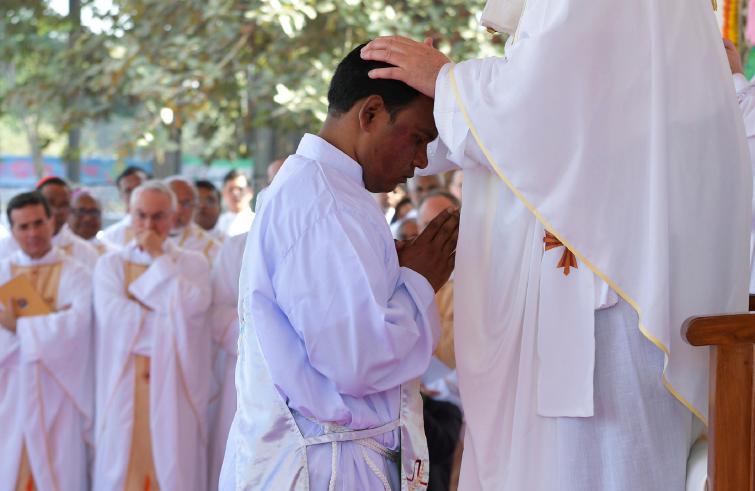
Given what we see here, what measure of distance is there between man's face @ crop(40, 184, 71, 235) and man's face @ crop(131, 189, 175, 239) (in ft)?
4.31

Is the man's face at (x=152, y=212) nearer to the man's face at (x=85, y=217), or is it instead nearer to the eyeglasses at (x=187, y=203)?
the eyeglasses at (x=187, y=203)

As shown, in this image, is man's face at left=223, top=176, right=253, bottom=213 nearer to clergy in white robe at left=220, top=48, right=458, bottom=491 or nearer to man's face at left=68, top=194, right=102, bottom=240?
man's face at left=68, top=194, right=102, bottom=240

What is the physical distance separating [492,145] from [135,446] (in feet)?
15.8

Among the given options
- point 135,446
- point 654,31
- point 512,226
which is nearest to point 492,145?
point 512,226

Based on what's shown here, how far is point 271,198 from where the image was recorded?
2.89 meters

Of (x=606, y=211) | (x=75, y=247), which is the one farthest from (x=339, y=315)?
(x=75, y=247)

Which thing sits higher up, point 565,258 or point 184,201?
point 184,201

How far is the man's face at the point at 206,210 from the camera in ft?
32.8

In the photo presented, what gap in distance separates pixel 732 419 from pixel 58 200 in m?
6.65

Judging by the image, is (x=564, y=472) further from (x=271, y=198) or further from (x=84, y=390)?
(x=84, y=390)

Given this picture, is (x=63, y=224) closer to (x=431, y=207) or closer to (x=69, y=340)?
(x=69, y=340)

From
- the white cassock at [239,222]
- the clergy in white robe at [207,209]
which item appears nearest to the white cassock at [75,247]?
the clergy in white robe at [207,209]

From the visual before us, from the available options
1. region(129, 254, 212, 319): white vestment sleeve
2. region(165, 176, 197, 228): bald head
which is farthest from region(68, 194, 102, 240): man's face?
region(129, 254, 212, 319): white vestment sleeve

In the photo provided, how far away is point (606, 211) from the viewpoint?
2.97 m
